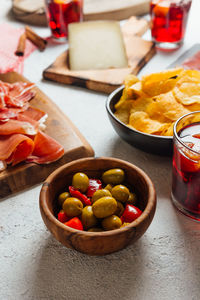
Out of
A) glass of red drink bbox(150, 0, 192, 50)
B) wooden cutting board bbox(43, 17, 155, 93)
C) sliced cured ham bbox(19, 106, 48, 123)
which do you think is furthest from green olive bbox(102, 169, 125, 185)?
glass of red drink bbox(150, 0, 192, 50)

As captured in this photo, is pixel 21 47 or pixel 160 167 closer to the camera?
pixel 160 167

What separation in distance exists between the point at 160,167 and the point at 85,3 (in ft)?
4.22

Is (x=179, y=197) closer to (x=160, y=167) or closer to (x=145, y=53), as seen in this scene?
(x=160, y=167)

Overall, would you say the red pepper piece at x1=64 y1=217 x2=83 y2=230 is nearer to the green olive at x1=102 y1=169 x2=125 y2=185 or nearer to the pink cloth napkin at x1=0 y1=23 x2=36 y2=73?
the green olive at x1=102 y1=169 x2=125 y2=185

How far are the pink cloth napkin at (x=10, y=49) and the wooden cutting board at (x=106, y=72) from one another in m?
0.17

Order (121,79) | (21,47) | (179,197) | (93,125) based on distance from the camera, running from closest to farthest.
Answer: (179,197) < (93,125) < (121,79) < (21,47)

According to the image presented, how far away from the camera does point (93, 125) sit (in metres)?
1.19

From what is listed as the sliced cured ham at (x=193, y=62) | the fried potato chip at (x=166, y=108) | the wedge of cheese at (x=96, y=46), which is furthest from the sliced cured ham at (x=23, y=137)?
the sliced cured ham at (x=193, y=62)

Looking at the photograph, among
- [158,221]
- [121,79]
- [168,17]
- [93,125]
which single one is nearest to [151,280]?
[158,221]

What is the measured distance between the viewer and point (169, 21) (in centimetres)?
150

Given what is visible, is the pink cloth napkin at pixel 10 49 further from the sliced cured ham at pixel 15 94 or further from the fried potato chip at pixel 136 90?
the fried potato chip at pixel 136 90

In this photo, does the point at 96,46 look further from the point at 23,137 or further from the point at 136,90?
the point at 23,137

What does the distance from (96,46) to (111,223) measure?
3.32ft

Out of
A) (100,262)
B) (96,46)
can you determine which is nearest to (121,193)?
(100,262)
